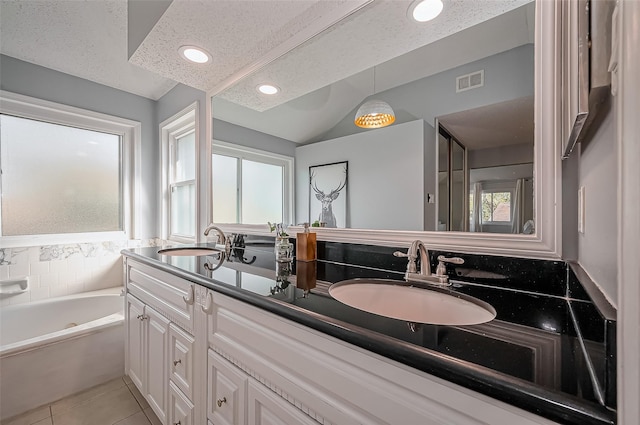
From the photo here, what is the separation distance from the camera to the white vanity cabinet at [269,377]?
0.49m

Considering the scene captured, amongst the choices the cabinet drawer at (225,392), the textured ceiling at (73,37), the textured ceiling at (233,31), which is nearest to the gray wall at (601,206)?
the cabinet drawer at (225,392)

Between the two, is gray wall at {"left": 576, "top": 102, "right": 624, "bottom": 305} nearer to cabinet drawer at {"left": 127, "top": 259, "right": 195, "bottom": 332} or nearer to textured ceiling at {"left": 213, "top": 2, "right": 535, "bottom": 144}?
textured ceiling at {"left": 213, "top": 2, "right": 535, "bottom": 144}

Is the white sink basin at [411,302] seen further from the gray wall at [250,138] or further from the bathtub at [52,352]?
the bathtub at [52,352]

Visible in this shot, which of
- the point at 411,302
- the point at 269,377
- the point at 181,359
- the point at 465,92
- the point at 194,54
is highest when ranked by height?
the point at 194,54

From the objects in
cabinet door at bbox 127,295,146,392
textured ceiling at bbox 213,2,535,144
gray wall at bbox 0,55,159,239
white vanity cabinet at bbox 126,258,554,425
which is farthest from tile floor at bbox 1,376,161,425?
textured ceiling at bbox 213,2,535,144

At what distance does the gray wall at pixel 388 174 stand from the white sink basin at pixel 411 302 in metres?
0.28

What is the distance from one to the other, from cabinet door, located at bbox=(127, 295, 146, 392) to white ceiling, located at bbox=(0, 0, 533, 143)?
4.36 ft

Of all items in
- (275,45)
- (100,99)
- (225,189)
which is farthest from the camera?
(100,99)

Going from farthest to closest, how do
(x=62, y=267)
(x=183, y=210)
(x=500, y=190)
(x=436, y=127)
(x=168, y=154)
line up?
(x=168, y=154), (x=183, y=210), (x=62, y=267), (x=436, y=127), (x=500, y=190)

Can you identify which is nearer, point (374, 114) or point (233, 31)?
point (374, 114)

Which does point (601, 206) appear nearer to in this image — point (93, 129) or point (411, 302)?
point (411, 302)

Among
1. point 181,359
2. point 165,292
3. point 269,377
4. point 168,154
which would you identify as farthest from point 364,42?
point 168,154

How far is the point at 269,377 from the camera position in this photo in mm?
784

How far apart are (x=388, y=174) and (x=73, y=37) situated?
2357 millimetres
